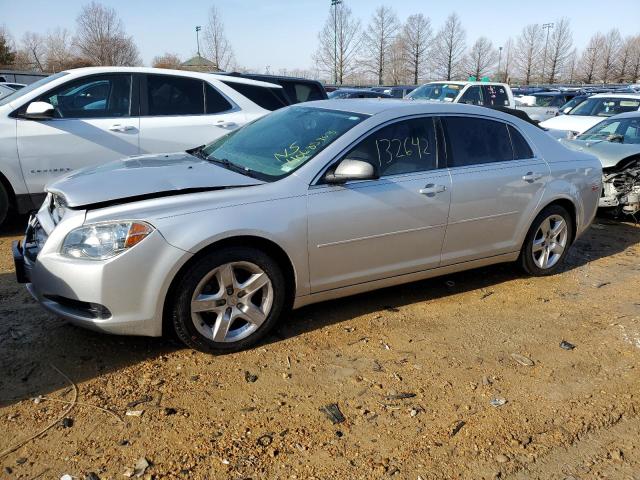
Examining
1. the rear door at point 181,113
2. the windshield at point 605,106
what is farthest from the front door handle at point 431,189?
the windshield at point 605,106

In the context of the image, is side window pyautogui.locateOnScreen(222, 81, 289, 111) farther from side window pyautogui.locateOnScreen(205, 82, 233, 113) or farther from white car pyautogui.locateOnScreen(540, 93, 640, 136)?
white car pyautogui.locateOnScreen(540, 93, 640, 136)

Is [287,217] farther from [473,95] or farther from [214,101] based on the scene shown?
[473,95]

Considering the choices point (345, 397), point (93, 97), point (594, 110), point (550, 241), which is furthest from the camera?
point (594, 110)

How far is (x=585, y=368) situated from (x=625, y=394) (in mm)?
322

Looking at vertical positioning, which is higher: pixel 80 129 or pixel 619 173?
pixel 80 129

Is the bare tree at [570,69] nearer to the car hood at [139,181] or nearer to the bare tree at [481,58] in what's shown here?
the bare tree at [481,58]

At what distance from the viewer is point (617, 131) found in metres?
8.80

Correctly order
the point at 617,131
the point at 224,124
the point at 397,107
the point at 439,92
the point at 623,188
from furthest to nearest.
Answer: the point at 439,92 → the point at 617,131 → the point at 623,188 → the point at 224,124 → the point at 397,107

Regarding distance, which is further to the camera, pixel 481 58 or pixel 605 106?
pixel 481 58

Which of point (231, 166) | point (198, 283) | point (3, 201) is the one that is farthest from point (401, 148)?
point (3, 201)

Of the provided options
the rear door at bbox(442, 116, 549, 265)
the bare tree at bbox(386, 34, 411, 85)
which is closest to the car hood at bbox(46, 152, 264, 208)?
the rear door at bbox(442, 116, 549, 265)

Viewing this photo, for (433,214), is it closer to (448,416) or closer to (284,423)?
(448,416)

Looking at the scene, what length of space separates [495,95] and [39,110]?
39.3ft

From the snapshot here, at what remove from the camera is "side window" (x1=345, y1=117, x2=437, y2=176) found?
407 centimetres
